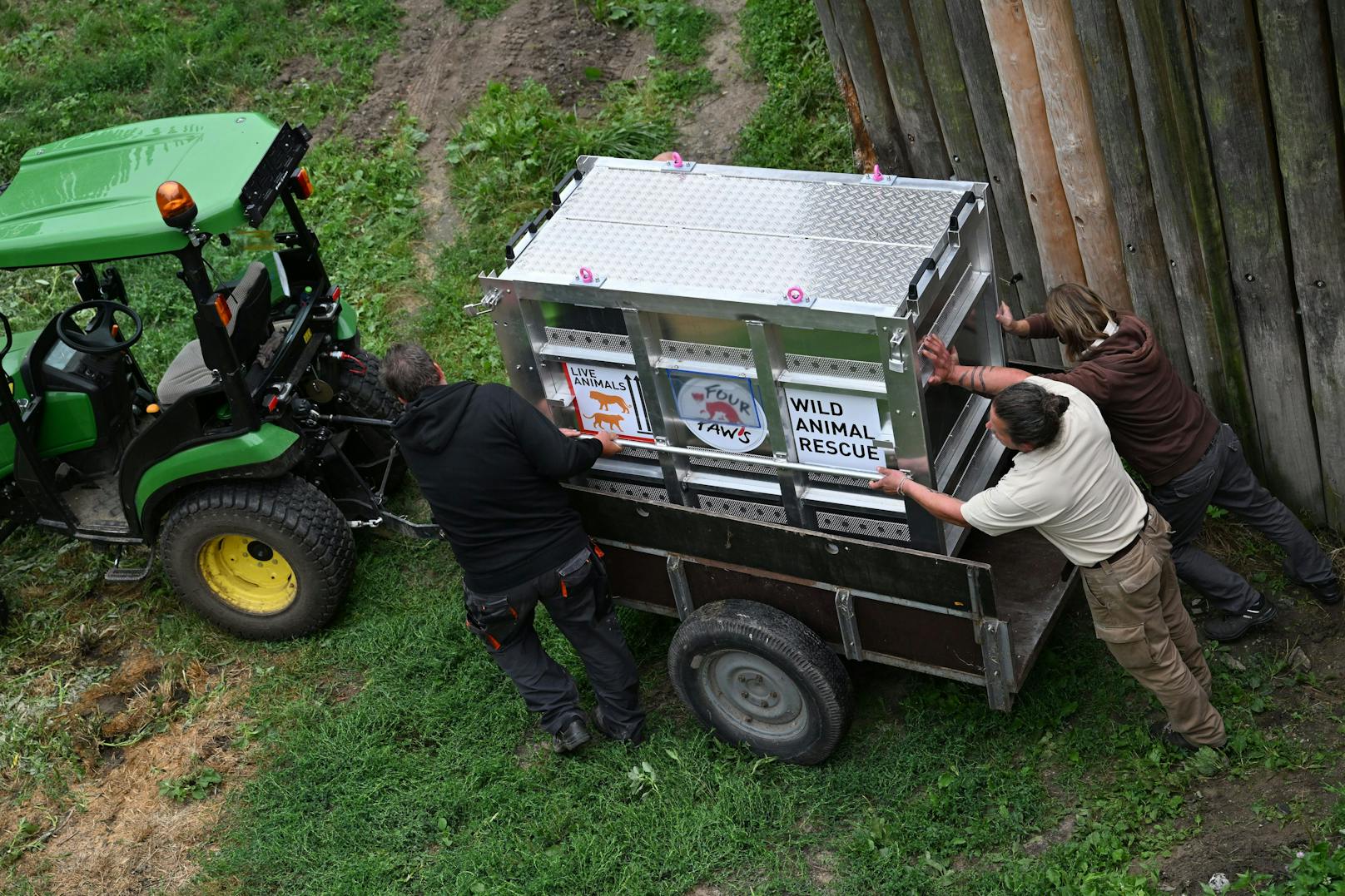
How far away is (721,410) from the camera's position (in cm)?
500

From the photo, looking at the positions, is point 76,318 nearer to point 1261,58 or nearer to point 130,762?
point 130,762

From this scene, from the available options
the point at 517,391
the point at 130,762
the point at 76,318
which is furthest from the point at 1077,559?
the point at 76,318

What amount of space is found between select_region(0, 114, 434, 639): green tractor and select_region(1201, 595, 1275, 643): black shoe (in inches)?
144

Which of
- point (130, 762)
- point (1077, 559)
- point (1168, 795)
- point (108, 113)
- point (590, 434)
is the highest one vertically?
point (108, 113)

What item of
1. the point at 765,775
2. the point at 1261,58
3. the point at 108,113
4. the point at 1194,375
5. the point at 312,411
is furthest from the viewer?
the point at 108,113

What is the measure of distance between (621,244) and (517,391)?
0.79 m

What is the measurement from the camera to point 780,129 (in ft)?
28.5

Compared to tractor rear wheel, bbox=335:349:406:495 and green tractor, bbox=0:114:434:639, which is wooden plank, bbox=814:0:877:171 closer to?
green tractor, bbox=0:114:434:639

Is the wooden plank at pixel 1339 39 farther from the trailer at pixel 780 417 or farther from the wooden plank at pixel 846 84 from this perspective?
the wooden plank at pixel 846 84

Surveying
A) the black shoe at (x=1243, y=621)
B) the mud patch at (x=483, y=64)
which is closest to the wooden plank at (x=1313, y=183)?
the black shoe at (x=1243, y=621)

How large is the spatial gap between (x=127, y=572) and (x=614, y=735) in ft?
9.18

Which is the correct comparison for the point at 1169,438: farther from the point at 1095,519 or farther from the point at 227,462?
the point at 227,462

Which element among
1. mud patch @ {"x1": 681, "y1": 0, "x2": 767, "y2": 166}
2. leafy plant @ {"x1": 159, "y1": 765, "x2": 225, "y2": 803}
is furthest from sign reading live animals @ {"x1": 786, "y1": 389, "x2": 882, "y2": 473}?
mud patch @ {"x1": 681, "y1": 0, "x2": 767, "y2": 166}

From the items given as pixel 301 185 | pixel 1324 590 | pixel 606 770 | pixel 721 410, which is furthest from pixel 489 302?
pixel 1324 590
